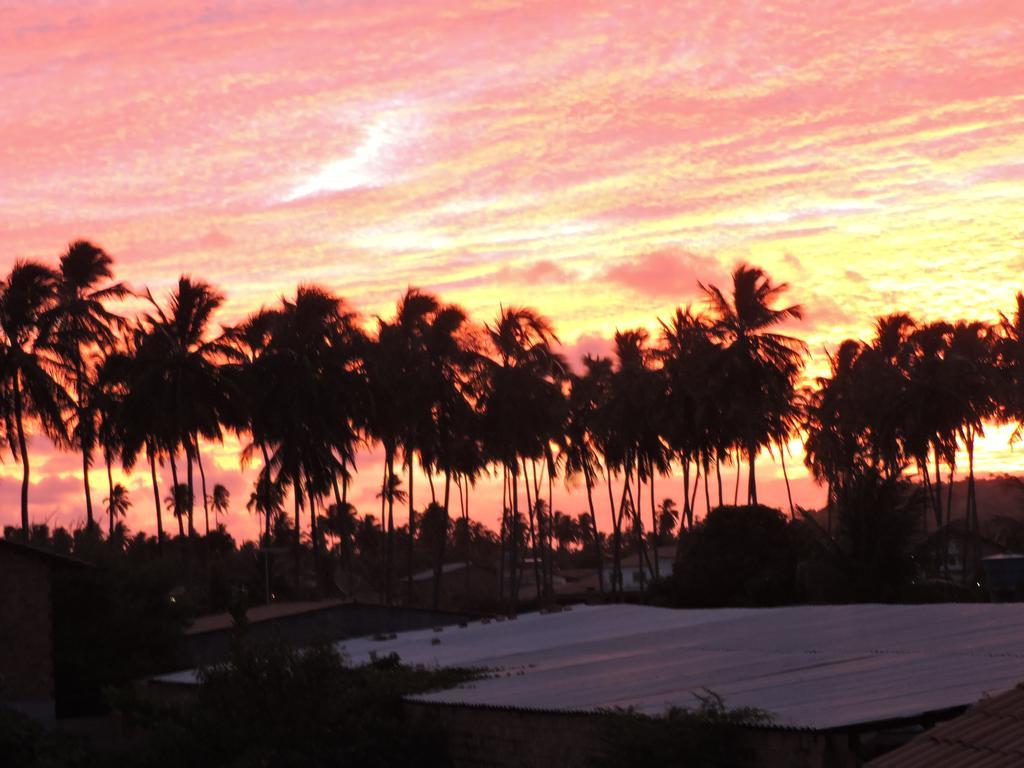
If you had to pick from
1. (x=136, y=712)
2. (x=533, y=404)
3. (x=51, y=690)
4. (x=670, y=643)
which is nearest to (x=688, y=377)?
(x=533, y=404)

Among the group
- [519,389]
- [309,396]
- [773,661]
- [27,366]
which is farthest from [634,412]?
[773,661]

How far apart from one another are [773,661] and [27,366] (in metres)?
35.9

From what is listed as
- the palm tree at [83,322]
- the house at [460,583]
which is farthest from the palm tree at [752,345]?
the house at [460,583]

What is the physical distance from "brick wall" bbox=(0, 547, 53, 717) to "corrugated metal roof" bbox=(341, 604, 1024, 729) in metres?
9.23

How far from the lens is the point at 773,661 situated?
1836 centimetres

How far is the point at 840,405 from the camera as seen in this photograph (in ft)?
240

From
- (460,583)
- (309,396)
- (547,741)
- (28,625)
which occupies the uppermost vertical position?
(309,396)

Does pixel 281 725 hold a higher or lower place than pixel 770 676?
lower

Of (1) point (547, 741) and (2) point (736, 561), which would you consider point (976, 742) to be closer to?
(1) point (547, 741)

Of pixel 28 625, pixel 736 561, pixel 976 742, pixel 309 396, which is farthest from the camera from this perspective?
pixel 309 396

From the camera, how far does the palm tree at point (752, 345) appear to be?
59.3 m

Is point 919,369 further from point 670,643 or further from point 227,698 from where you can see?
point 227,698

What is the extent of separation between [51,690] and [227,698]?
52.3 ft

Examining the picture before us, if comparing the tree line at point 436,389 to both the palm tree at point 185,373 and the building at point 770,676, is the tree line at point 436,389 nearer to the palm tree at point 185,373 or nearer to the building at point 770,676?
the palm tree at point 185,373
